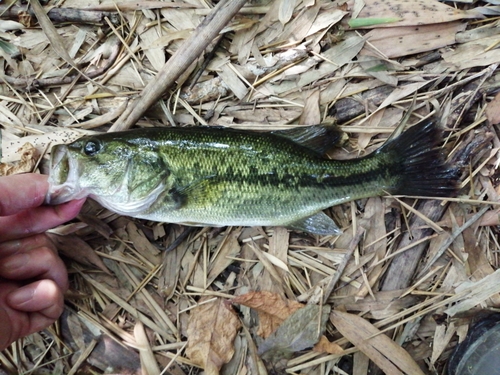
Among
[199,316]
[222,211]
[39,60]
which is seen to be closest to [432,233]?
[222,211]

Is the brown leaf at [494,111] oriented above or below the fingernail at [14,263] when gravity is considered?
above

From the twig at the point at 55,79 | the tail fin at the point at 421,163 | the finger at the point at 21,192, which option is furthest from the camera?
the twig at the point at 55,79

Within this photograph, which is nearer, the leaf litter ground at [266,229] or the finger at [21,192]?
the finger at [21,192]

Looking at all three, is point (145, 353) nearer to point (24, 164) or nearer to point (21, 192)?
point (21, 192)

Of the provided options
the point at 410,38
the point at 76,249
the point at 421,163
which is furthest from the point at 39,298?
the point at 410,38

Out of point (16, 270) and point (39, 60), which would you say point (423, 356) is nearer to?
point (16, 270)

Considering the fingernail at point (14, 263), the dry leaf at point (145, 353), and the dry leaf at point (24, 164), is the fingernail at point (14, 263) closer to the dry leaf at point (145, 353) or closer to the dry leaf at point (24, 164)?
the dry leaf at point (24, 164)

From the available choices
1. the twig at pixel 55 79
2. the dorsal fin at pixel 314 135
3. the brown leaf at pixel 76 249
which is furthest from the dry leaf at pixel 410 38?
the brown leaf at pixel 76 249
